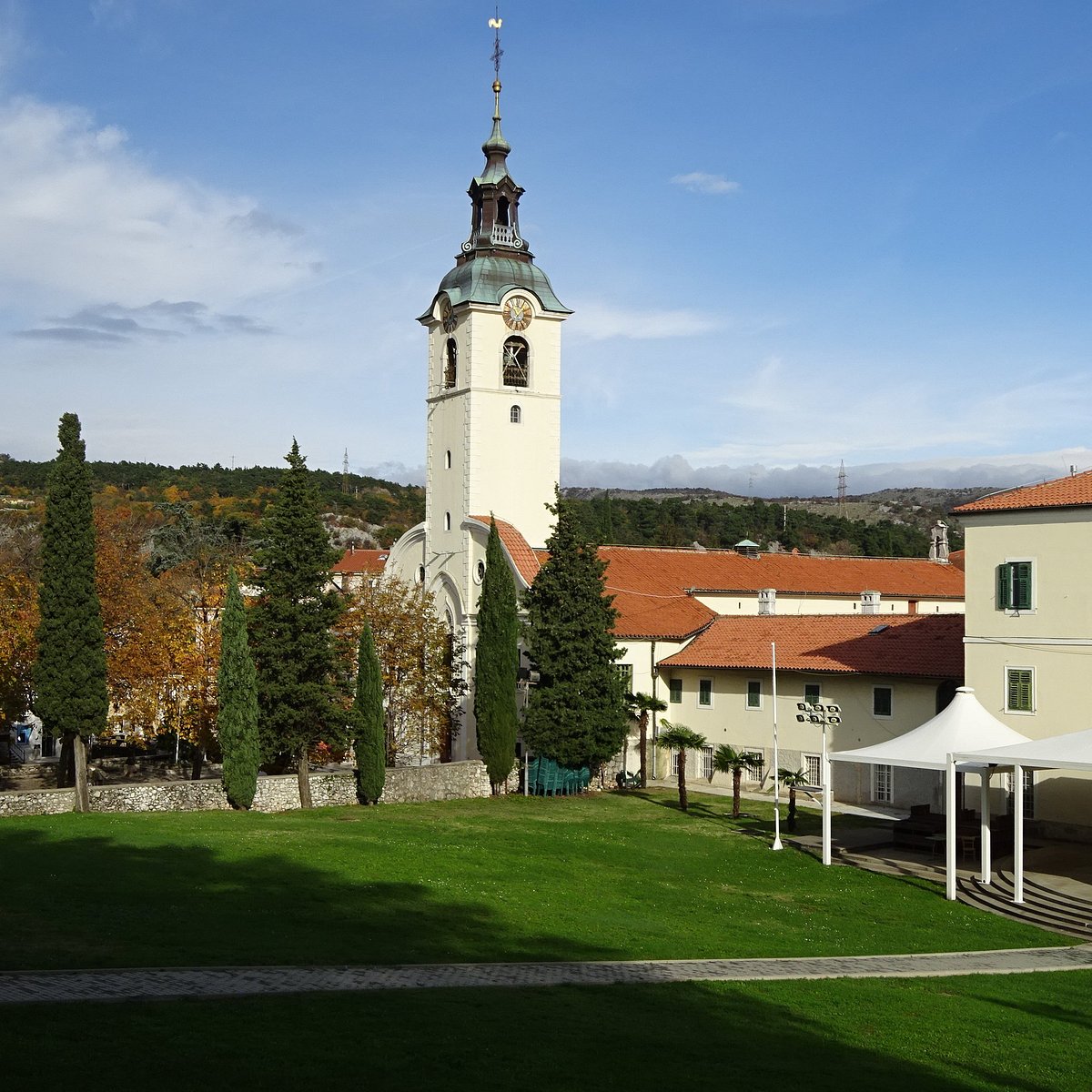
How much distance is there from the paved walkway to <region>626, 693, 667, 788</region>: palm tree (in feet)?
66.4

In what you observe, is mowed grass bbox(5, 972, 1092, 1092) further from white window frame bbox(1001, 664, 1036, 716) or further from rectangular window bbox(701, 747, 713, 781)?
rectangular window bbox(701, 747, 713, 781)

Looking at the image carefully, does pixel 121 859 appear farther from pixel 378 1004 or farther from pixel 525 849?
pixel 378 1004

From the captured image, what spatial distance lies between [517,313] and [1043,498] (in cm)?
2180

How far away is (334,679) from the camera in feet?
118

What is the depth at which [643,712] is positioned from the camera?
136 ft

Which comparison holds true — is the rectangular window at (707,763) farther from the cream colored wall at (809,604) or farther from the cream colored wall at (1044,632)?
the cream colored wall at (1044,632)

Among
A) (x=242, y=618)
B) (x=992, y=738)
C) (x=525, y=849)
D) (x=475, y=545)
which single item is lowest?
(x=525, y=849)

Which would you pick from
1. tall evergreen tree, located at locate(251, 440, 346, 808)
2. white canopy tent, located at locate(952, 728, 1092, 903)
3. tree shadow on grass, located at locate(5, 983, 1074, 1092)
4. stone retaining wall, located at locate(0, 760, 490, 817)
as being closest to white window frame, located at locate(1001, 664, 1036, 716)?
white canopy tent, located at locate(952, 728, 1092, 903)

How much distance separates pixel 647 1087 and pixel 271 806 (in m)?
23.5

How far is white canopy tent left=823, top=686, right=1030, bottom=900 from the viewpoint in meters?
25.8

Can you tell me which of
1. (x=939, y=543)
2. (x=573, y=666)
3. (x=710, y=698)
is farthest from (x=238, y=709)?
(x=939, y=543)

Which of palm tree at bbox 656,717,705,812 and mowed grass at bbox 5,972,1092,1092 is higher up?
palm tree at bbox 656,717,705,812

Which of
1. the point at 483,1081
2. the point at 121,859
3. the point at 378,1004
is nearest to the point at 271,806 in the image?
the point at 121,859

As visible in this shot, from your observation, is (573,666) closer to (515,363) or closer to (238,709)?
(238,709)
